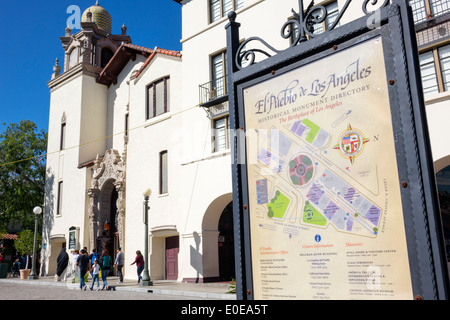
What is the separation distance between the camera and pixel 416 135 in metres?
2.66

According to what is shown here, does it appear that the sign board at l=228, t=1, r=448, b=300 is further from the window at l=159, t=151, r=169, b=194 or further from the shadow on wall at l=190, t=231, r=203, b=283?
the window at l=159, t=151, r=169, b=194

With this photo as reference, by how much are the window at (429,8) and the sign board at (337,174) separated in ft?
36.3

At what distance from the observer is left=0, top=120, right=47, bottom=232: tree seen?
33.4m

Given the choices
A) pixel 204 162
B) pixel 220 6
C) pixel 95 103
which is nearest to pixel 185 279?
pixel 204 162

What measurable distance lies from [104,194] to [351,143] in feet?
79.3

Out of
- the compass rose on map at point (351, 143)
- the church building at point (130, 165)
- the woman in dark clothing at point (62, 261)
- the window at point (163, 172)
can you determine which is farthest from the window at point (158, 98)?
the compass rose on map at point (351, 143)

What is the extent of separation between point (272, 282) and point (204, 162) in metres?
15.5

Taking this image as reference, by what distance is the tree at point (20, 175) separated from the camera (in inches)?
1314

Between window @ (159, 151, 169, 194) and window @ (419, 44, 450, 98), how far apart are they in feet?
41.4

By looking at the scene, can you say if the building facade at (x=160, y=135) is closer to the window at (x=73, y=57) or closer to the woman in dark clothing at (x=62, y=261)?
the window at (x=73, y=57)

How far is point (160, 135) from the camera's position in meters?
22.2

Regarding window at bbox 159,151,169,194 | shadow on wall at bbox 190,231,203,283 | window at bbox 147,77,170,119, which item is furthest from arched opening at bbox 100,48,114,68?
shadow on wall at bbox 190,231,203,283

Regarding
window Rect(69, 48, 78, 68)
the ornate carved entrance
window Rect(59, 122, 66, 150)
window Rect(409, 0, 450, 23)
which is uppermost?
window Rect(69, 48, 78, 68)

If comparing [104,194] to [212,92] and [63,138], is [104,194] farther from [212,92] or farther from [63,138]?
[212,92]
